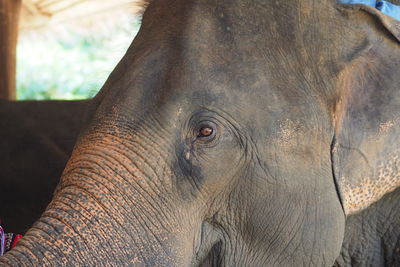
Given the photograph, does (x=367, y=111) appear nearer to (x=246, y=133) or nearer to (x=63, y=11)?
(x=246, y=133)

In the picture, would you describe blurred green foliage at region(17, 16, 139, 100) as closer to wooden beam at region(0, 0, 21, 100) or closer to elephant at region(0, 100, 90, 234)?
wooden beam at region(0, 0, 21, 100)

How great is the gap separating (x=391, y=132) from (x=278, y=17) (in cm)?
51

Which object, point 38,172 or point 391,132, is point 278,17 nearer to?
point 391,132

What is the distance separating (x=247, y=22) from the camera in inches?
97.5

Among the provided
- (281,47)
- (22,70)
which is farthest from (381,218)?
(22,70)

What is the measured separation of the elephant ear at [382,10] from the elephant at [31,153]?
212 centimetres

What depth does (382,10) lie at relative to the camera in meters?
2.65

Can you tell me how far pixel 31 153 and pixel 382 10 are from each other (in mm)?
2975

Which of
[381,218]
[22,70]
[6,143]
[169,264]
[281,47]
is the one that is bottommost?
[22,70]

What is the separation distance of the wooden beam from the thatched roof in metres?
0.85

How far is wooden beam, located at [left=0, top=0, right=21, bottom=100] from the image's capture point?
18.9 ft

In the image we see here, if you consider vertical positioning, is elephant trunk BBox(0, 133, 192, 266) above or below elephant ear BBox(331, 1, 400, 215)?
below

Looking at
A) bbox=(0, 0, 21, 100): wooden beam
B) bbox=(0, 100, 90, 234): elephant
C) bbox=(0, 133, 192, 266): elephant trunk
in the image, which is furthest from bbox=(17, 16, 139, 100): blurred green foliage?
bbox=(0, 133, 192, 266): elephant trunk

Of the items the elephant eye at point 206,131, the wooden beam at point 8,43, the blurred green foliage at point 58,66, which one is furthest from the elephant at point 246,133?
the blurred green foliage at point 58,66
